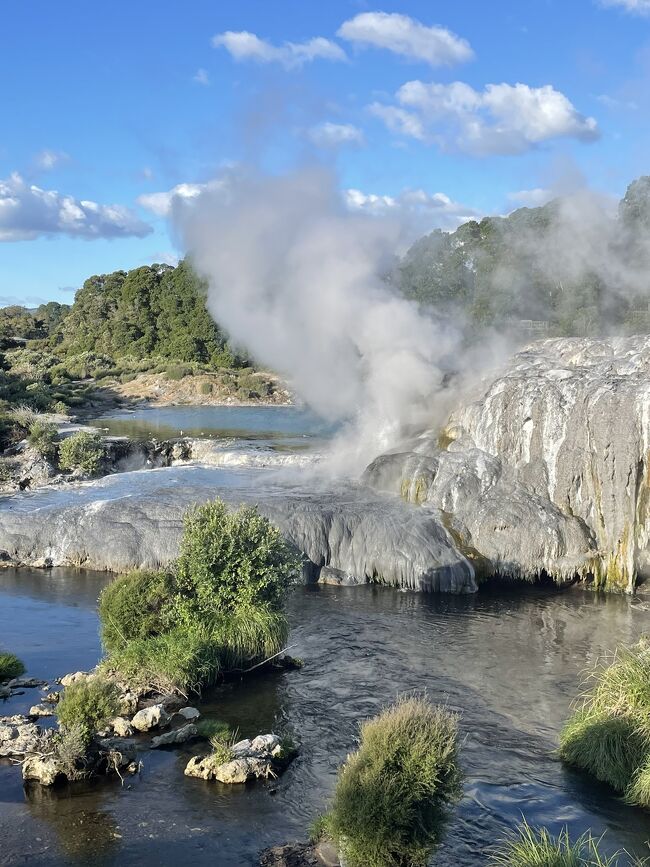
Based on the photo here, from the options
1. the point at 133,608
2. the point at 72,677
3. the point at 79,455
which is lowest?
the point at 72,677

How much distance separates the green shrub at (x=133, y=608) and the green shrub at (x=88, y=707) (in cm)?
316

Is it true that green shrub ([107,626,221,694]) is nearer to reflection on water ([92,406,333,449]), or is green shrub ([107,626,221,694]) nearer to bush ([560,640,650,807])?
bush ([560,640,650,807])

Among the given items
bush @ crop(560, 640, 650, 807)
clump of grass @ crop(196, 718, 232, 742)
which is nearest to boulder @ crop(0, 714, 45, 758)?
clump of grass @ crop(196, 718, 232, 742)

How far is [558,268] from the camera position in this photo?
75.1m

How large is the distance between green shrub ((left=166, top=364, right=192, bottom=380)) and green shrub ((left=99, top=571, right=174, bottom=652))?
75.5 m

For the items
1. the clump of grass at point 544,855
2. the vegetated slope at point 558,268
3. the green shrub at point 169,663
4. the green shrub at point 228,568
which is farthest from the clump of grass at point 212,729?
the vegetated slope at point 558,268

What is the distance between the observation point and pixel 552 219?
7650 centimetres

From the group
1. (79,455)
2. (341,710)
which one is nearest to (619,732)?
(341,710)

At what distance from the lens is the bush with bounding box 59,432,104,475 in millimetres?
42719

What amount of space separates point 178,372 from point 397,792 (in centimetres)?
8580

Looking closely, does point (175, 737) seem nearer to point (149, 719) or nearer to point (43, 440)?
point (149, 719)

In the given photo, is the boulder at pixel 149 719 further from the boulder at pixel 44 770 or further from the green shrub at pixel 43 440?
the green shrub at pixel 43 440

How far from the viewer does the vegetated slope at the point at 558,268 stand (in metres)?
69.5

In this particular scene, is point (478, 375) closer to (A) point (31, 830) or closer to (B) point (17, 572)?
(B) point (17, 572)
